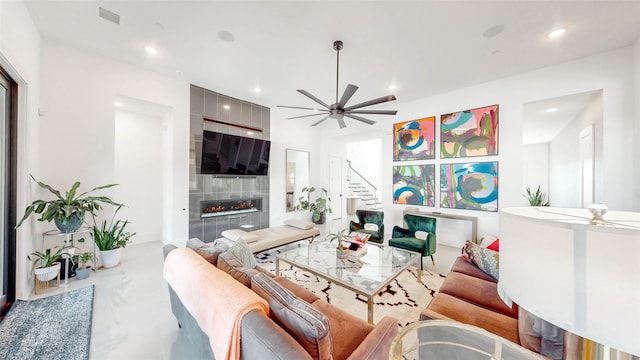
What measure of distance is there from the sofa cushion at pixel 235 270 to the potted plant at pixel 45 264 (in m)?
2.57

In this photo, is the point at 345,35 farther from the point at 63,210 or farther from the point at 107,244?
the point at 107,244

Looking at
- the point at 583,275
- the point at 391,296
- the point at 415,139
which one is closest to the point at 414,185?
the point at 415,139

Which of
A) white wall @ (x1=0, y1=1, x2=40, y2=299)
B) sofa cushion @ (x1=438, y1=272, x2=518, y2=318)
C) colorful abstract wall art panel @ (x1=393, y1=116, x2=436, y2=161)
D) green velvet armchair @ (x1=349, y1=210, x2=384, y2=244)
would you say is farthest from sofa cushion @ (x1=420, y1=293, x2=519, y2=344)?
white wall @ (x1=0, y1=1, x2=40, y2=299)

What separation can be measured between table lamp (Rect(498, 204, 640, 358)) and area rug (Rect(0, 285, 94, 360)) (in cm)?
280

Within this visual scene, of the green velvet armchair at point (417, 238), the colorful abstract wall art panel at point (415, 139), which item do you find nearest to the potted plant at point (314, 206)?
the colorful abstract wall art panel at point (415, 139)

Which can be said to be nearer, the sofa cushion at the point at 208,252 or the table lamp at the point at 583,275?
the table lamp at the point at 583,275

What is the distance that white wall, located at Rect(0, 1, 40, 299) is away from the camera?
218cm

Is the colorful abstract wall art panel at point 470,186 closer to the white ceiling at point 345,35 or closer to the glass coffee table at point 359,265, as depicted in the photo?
the white ceiling at point 345,35

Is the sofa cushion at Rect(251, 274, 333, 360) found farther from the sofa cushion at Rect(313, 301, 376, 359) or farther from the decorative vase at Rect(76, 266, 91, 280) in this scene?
the decorative vase at Rect(76, 266, 91, 280)

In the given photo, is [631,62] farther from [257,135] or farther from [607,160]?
[257,135]

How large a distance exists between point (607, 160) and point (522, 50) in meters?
2.00

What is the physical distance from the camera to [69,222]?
9.19 feet

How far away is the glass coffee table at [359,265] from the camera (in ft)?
6.82

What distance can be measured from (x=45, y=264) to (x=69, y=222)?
0.51 metres
